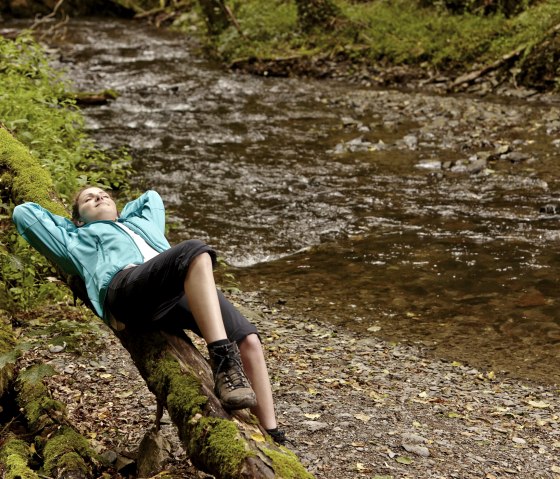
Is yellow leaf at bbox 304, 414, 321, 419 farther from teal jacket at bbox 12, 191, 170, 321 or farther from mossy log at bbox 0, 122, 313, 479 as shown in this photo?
teal jacket at bbox 12, 191, 170, 321

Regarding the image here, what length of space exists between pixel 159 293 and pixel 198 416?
808 millimetres

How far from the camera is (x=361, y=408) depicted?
19.3 ft

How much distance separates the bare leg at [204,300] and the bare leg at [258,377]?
1.14 ft

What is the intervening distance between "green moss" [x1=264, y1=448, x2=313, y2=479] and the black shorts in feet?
3.18

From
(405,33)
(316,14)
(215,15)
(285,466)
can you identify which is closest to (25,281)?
(285,466)

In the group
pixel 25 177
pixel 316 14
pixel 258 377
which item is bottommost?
pixel 258 377

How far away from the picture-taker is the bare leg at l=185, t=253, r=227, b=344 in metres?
4.46

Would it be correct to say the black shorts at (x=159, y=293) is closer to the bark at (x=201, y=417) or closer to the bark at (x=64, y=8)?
the bark at (x=201, y=417)

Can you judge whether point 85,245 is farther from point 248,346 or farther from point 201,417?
point 201,417

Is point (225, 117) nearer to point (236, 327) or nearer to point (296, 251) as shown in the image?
point (296, 251)

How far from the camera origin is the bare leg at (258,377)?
476cm

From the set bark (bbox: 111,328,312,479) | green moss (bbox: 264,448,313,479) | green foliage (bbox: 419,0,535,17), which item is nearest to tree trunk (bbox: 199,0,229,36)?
green foliage (bbox: 419,0,535,17)

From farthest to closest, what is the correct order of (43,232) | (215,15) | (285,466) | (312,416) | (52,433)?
(215,15), (312,416), (43,232), (52,433), (285,466)

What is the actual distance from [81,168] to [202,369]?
22.2ft
